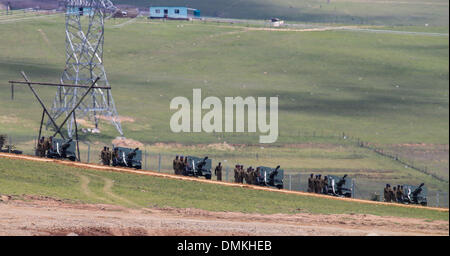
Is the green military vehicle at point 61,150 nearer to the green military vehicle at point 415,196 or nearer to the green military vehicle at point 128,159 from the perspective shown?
the green military vehicle at point 128,159

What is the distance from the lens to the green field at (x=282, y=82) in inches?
4259

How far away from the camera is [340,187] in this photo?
78.6 m

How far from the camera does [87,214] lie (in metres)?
52.8

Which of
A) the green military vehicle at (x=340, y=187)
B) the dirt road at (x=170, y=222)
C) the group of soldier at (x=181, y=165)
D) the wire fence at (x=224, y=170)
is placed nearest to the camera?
the dirt road at (x=170, y=222)

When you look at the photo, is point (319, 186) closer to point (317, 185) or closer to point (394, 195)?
point (317, 185)

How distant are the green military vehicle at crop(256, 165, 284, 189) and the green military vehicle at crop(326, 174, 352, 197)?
173 inches

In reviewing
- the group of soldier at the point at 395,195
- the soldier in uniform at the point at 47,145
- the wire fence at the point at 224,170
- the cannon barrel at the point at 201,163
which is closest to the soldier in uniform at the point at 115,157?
the soldier in uniform at the point at 47,145

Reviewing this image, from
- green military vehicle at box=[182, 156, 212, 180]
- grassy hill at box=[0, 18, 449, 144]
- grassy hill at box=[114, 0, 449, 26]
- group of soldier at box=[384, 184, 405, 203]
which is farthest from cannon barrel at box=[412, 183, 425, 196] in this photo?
grassy hill at box=[114, 0, 449, 26]

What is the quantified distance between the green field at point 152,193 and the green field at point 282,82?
2942 cm

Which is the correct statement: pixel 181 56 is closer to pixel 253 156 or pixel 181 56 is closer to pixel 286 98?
pixel 286 98

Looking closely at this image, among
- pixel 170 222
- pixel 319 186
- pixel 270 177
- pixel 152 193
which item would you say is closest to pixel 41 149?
pixel 152 193

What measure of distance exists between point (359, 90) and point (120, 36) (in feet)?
131

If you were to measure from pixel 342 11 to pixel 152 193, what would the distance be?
425 ft
